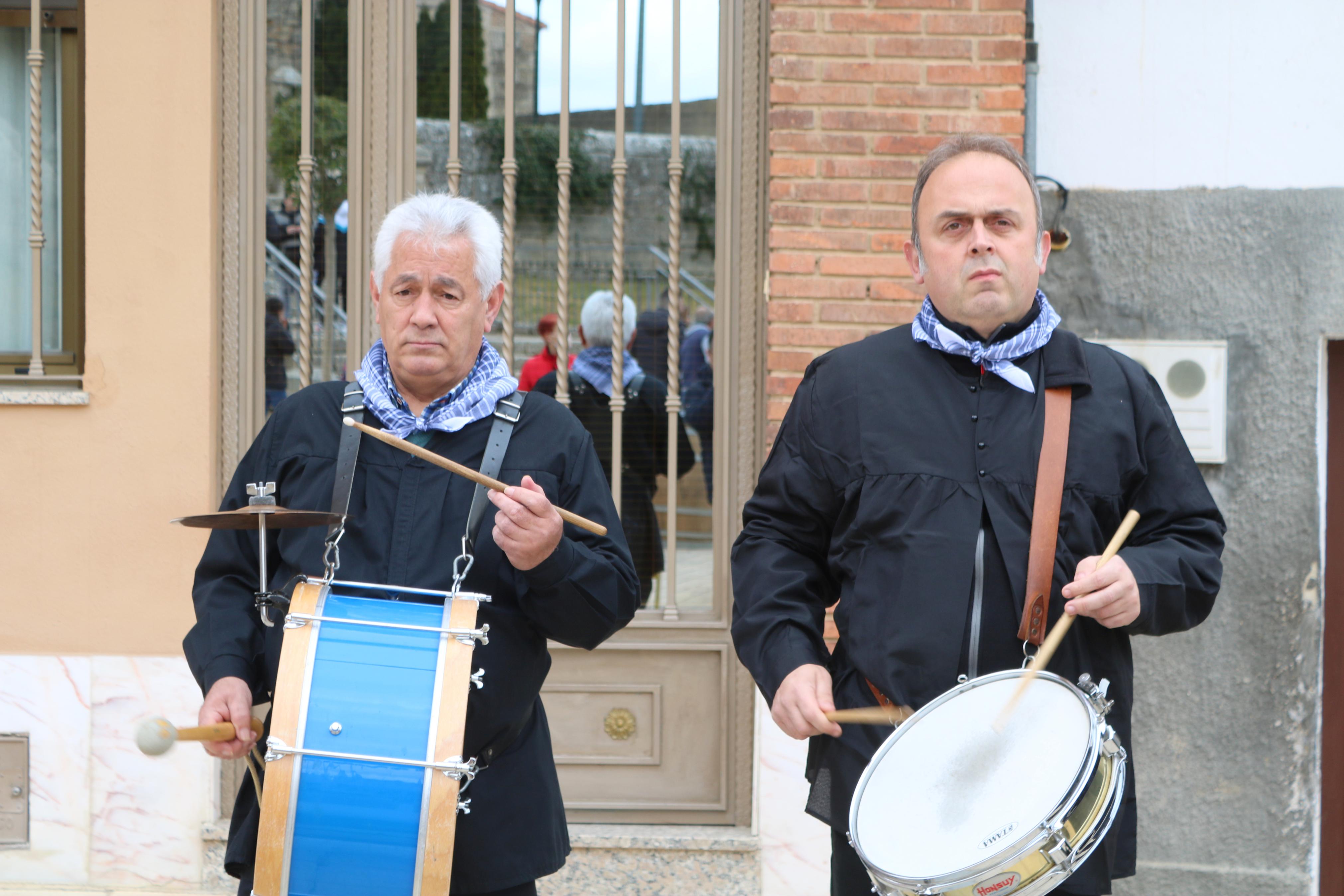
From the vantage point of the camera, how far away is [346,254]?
4.21m

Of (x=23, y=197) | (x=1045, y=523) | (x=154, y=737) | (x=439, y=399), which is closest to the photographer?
(x=154, y=737)

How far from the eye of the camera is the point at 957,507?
6.65ft

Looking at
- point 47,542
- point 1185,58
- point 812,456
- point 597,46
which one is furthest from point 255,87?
point 1185,58

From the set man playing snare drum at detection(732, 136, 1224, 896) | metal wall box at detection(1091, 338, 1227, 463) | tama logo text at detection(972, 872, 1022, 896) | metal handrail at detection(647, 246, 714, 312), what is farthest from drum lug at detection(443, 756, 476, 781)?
metal wall box at detection(1091, 338, 1227, 463)

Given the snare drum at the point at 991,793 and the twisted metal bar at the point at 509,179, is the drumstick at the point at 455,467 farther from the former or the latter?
the twisted metal bar at the point at 509,179

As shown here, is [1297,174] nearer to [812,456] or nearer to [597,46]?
[597,46]

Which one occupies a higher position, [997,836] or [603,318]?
[603,318]

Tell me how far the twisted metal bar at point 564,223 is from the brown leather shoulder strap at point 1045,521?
2.39 metres

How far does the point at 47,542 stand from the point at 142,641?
46cm

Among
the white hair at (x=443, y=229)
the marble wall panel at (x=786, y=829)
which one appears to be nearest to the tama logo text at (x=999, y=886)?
the white hair at (x=443, y=229)

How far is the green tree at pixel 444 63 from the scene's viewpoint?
4.20m

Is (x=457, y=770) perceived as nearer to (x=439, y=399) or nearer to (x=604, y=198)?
(x=439, y=399)

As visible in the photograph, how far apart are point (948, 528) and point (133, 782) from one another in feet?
10.2

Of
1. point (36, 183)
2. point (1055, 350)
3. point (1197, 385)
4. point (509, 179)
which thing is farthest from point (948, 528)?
point (36, 183)
